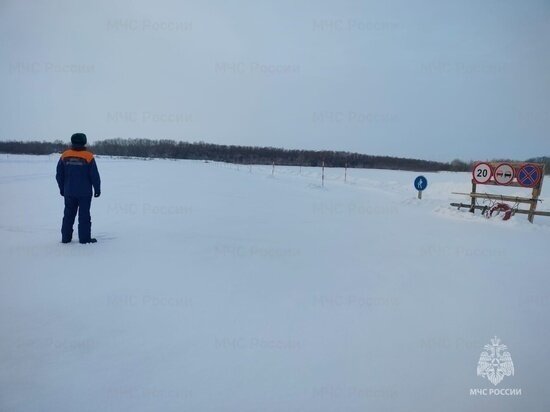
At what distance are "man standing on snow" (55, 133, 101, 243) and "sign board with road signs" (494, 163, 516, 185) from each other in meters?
11.0

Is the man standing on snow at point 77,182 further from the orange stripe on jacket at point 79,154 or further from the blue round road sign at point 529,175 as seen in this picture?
the blue round road sign at point 529,175

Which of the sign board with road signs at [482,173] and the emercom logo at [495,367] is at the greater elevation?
the sign board with road signs at [482,173]

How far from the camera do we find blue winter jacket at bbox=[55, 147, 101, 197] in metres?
5.40

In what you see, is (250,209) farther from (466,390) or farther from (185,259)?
(466,390)

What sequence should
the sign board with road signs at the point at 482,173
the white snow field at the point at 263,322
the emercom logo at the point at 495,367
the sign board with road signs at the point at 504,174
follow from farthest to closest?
the sign board with road signs at the point at 482,173 → the sign board with road signs at the point at 504,174 → the emercom logo at the point at 495,367 → the white snow field at the point at 263,322

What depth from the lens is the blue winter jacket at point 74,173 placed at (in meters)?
5.40

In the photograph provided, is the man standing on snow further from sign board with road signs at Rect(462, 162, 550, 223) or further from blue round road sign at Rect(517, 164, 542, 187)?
blue round road sign at Rect(517, 164, 542, 187)

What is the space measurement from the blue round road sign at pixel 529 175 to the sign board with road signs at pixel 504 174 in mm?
208

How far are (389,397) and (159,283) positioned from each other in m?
2.82

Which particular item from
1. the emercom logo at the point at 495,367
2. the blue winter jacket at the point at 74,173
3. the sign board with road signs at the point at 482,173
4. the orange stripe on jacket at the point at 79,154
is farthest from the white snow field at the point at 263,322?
the sign board with road signs at the point at 482,173

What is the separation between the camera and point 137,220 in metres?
7.67

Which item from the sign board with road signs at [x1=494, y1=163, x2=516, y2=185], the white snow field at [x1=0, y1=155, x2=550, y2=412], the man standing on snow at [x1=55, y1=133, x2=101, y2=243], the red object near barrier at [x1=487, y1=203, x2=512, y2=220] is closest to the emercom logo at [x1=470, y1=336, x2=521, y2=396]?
the white snow field at [x1=0, y1=155, x2=550, y2=412]

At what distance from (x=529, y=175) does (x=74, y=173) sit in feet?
38.5

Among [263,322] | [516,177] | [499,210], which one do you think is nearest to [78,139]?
[263,322]
